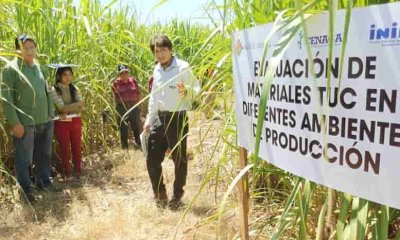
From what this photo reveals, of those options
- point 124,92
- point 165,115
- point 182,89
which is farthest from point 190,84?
point 124,92

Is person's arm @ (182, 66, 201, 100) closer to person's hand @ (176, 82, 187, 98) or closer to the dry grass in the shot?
person's hand @ (176, 82, 187, 98)

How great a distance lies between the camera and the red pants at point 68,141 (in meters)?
4.02

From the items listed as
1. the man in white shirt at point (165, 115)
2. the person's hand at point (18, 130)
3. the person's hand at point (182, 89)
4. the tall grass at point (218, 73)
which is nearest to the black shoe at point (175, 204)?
the man in white shirt at point (165, 115)

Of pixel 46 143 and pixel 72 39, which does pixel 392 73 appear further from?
pixel 72 39

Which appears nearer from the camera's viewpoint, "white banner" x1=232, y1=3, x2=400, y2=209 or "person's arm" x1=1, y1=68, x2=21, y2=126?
"white banner" x1=232, y1=3, x2=400, y2=209

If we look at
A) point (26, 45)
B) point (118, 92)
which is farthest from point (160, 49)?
point (118, 92)

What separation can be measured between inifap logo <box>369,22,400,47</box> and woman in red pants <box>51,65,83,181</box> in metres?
3.34

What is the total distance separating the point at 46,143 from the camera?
11.9 ft

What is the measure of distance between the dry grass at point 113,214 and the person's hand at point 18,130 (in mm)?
551

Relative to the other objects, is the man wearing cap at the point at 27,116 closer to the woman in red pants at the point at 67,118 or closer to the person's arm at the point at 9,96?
the person's arm at the point at 9,96

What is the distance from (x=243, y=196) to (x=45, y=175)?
266 centimetres

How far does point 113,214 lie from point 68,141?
1.22 m

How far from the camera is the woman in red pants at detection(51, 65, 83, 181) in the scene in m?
3.86

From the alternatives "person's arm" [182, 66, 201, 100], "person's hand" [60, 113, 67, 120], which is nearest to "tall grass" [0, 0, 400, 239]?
"person's arm" [182, 66, 201, 100]
